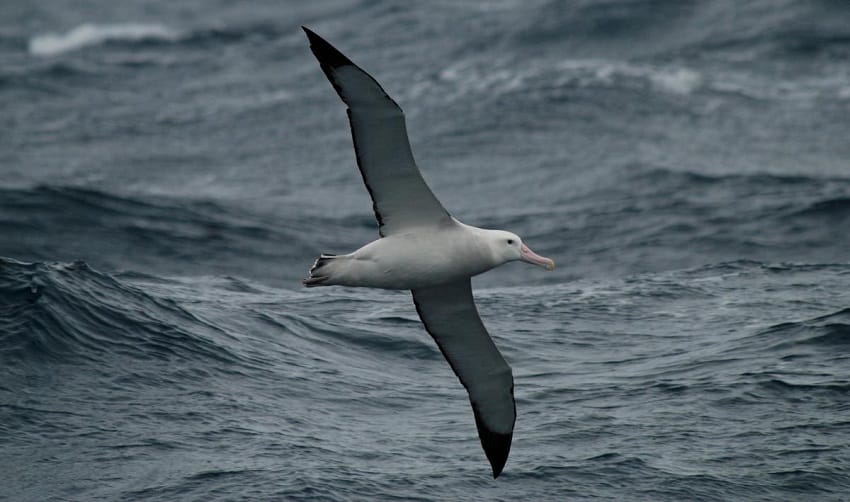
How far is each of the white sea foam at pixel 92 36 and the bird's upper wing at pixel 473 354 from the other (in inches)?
1108

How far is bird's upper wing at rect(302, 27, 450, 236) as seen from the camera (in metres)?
8.23

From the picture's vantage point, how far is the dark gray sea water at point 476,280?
9.95 m

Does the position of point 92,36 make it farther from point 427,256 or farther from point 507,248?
point 507,248

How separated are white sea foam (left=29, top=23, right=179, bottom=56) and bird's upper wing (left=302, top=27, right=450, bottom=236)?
28.5m

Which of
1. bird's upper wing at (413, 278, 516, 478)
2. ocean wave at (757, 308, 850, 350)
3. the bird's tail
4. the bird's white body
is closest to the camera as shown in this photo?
the bird's tail

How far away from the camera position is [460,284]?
9812 mm

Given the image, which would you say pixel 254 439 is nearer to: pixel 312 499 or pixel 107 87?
pixel 312 499

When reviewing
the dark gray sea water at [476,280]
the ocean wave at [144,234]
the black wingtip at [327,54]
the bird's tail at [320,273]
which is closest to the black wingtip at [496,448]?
the dark gray sea water at [476,280]

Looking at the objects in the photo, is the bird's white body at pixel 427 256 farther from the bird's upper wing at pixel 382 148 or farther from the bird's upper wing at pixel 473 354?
the bird's upper wing at pixel 473 354

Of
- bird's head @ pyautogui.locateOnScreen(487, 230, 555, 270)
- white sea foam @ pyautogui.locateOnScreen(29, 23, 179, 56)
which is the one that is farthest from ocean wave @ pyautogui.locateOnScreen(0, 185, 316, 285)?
white sea foam @ pyautogui.locateOnScreen(29, 23, 179, 56)

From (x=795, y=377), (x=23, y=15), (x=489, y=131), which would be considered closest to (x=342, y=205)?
(x=489, y=131)

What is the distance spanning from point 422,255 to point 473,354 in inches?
46.2

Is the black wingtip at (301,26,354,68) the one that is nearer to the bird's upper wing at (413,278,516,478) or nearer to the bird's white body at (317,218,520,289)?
the bird's white body at (317,218,520,289)

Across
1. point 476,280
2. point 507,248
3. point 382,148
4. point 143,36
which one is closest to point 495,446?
point 507,248
